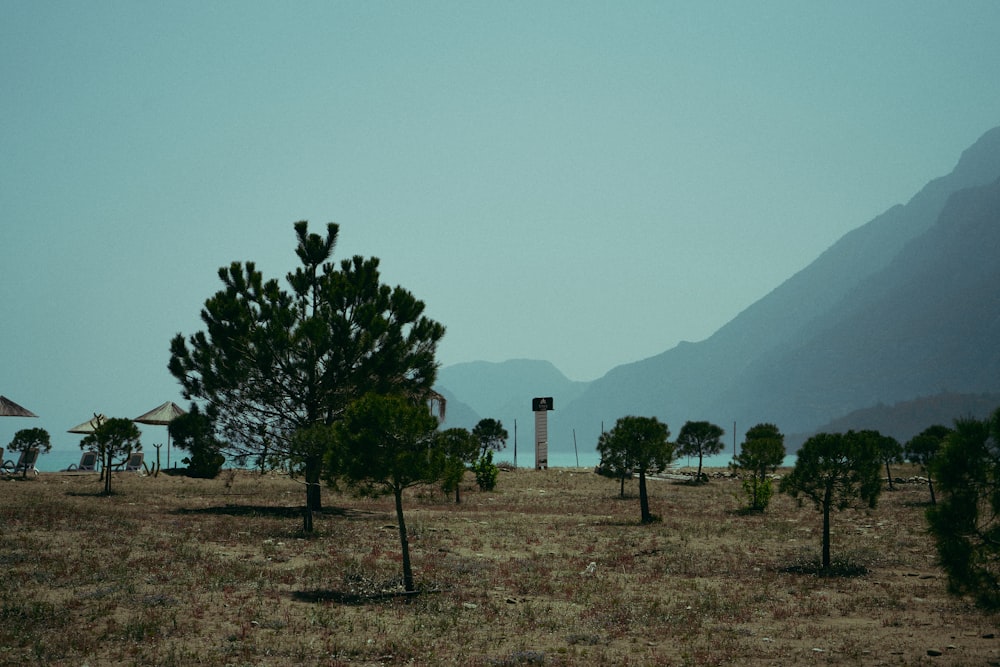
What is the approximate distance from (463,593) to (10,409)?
46.3 metres

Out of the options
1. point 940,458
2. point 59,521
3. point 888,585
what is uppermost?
point 940,458

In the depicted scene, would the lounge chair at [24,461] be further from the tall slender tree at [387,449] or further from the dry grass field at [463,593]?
the tall slender tree at [387,449]

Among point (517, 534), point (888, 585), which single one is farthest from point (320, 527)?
point (888, 585)

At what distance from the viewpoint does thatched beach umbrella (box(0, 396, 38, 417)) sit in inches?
2046

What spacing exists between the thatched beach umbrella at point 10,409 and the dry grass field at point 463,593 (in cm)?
1990

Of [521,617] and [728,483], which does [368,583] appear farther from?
[728,483]

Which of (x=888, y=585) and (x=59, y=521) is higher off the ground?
(x=59, y=521)

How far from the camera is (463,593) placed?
762 inches

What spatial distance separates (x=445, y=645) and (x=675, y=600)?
6.93m

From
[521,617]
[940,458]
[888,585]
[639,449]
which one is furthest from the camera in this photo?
[639,449]

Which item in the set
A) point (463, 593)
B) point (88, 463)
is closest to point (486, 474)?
point (88, 463)

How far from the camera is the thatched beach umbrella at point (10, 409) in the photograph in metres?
52.0

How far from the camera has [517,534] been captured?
30906mm

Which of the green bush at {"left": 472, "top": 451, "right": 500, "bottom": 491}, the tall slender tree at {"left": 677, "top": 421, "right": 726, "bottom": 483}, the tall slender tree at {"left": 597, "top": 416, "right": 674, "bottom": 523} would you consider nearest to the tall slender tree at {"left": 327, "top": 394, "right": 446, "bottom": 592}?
the tall slender tree at {"left": 597, "top": 416, "right": 674, "bottom": 523}
